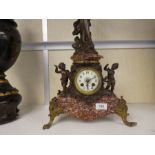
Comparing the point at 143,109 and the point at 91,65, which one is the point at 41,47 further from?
the point at 143,109

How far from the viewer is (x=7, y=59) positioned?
0.67 m

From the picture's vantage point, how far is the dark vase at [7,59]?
2.12 ft

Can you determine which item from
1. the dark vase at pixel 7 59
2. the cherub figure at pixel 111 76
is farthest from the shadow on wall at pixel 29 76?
the cherub figure at pixel 111 76

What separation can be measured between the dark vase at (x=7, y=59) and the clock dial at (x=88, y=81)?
204mm

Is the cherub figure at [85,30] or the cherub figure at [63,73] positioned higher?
the cherub figure at [85,30]

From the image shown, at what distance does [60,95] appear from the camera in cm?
66

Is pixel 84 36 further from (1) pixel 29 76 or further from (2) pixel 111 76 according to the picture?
(1) pixel 29 76

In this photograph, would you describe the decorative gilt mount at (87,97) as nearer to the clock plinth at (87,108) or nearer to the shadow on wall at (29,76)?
the clock plinth at (87,108)

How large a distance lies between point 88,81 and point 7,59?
0.81 ft

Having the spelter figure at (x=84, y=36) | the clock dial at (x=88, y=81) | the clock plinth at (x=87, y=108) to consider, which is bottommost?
the clock plinth at (x=87, y=108)

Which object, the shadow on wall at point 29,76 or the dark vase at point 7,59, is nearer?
the dark vase at point 7,59
